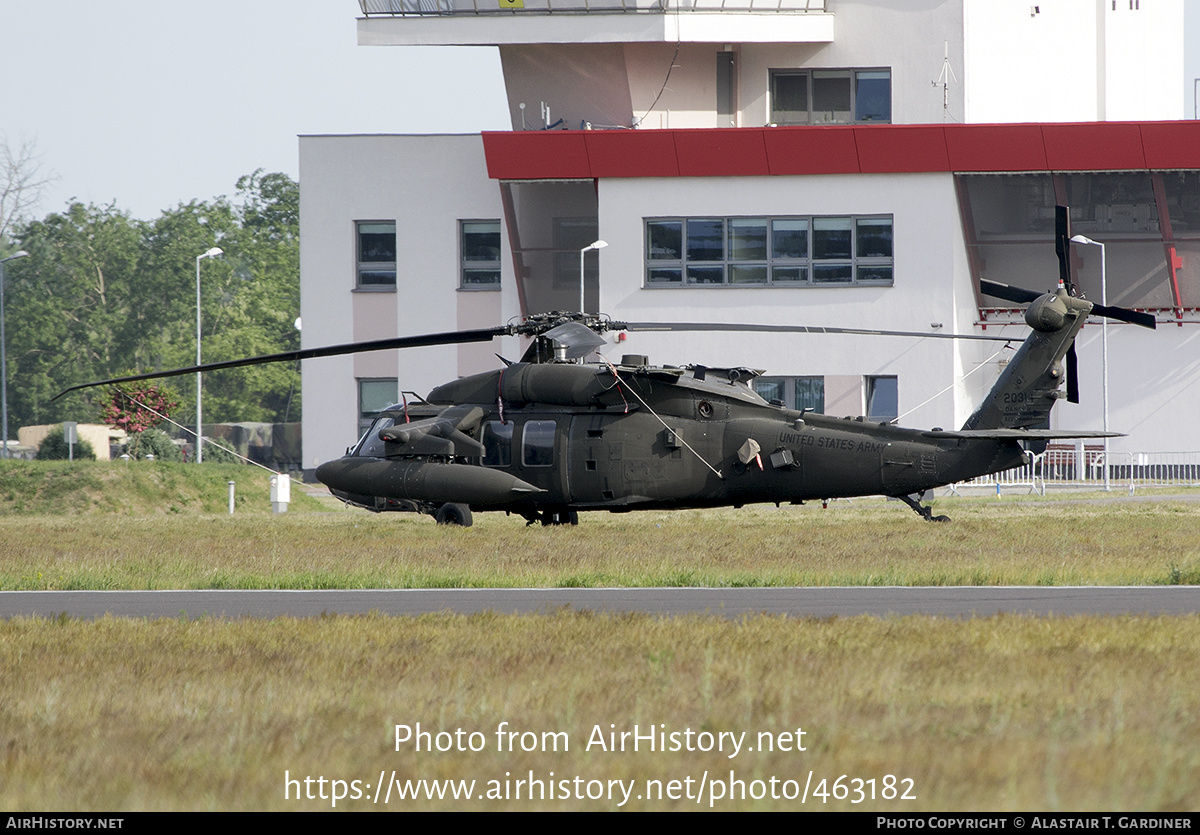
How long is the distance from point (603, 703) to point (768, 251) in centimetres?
3902

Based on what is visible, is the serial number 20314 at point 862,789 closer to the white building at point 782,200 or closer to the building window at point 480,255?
the white building at point 782,200

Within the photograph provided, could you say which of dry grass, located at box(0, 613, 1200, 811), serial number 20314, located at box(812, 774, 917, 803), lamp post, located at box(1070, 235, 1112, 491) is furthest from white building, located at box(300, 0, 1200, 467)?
serial number 20314, located at box(812, 774, 917, 803)

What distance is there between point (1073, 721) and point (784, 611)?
564 centimetres

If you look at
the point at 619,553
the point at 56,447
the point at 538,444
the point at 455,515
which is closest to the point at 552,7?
the point at 56,447

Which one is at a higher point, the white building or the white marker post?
the white building

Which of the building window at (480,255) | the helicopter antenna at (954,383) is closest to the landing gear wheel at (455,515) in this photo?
the helicopter antenna at (954,383)

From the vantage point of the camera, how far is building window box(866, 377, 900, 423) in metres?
46.2

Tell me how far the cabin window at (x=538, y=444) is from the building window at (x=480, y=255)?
1071 inches

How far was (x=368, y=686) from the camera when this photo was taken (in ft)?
28.7

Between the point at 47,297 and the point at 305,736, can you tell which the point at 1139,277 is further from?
the point at 47,297

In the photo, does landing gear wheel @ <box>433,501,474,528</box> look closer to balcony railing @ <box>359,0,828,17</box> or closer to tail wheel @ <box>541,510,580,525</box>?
tail wheel @ <box>541,510,580,525</box>

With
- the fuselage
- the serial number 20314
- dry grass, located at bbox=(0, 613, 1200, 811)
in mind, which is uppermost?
the fuselage

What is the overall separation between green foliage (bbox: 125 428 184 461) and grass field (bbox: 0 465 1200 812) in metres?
32.8

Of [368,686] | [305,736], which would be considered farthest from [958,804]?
[368,686]
